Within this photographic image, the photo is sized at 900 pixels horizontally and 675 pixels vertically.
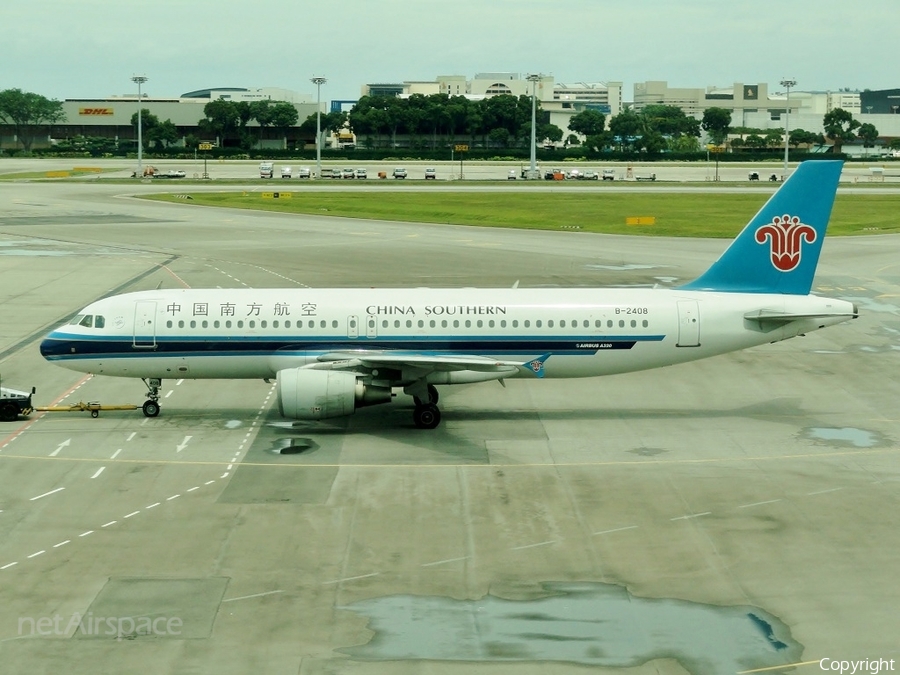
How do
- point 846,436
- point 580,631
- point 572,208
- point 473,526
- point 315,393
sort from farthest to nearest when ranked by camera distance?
point 572,208, point 846,436, point 315,393, point 473,526, point 580,631

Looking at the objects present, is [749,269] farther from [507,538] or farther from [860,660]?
[860,660]

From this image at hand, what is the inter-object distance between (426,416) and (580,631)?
1640cm

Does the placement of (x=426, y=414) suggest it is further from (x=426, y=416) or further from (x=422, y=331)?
(x=422, y=331)

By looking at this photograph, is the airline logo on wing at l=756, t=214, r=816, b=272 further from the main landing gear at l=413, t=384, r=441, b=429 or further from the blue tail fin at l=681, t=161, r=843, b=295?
the main landing gear at l=413, t=384, r=441, b=429

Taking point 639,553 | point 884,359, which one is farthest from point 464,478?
point 884,359

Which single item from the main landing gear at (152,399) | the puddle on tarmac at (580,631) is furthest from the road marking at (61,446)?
the puddle on tarmac at (580,631)

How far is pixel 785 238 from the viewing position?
40188 millimetres

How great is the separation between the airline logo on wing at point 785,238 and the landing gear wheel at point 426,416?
13645 mm

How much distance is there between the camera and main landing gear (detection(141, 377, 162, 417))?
3941 centimetres

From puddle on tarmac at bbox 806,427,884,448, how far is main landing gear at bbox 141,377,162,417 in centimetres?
2311

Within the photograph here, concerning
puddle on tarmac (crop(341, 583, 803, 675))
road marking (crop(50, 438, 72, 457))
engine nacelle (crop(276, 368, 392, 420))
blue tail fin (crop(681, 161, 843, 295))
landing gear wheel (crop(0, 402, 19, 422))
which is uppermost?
blue tail fin (crop(681, 161, 843, 295))

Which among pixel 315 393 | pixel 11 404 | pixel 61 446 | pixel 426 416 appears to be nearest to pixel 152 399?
pixel 61 446

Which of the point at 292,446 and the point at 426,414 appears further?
the point at 426,414

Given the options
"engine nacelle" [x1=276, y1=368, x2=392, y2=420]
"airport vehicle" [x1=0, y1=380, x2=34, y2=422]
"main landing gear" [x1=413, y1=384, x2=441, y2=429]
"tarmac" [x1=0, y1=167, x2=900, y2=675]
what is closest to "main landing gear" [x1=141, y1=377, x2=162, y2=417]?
"tarmac" [x1=0, y1=167, x2=900, y2=675]
